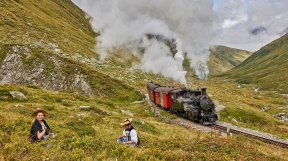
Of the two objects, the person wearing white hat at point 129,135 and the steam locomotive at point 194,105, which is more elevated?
the steam locomotive at point 194,105

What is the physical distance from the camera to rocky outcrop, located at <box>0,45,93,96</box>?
39.9 meters

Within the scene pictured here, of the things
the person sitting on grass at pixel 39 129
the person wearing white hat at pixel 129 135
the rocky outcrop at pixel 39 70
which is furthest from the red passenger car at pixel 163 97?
the person sitting on grass at pixel 39 129

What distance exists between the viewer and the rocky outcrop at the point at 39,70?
3988 centimetres

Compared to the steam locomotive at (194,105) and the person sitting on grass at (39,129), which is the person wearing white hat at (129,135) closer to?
the person sitting on grass at (39,129)

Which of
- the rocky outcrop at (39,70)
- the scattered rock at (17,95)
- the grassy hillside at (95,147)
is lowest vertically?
the grassy hillside at (95,147)

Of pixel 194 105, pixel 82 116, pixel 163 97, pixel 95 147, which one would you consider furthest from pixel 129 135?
pixel 163 97

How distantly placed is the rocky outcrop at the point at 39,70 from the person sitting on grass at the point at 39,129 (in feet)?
102

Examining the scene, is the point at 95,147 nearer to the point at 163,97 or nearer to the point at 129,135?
the point at 129,135

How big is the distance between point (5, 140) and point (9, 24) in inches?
2398

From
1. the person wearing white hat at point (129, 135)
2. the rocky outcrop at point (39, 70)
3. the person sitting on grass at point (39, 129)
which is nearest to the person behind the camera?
the person sitting on grass at point (39, 129)

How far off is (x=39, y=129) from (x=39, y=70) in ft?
113

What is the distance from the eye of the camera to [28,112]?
19.5m

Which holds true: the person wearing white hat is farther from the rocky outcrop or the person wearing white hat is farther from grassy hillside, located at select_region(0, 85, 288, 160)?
the rocky outcrop

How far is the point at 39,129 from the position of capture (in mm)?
10938
